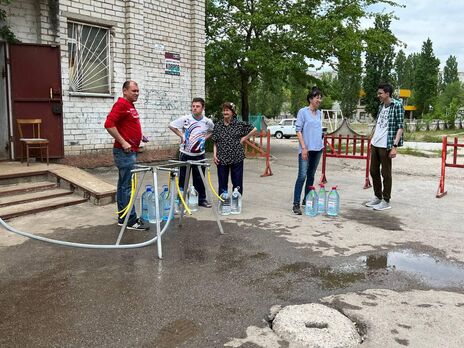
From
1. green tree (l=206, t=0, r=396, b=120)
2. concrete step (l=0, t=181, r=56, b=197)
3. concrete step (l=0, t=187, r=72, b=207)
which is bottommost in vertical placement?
concrete step (l=0, t=187, r=72, b=207)

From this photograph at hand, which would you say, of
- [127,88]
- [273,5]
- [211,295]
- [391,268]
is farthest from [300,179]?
[273,5]

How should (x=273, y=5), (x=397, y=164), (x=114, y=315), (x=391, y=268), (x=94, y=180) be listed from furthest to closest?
(x=273, y=5) → (x=397, y=164) → (x=94, y=180) → (x=391, y=268) → (x=114, y=315)

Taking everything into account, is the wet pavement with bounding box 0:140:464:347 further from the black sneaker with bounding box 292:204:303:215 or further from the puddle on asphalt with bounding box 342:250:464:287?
the black sneaker with bounding box 292:204:303:215

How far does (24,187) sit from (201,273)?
4.58 meters

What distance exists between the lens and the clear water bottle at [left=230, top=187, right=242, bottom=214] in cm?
682

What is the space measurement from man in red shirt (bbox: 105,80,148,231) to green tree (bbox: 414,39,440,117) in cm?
6761

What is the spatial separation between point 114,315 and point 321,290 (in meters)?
1.84

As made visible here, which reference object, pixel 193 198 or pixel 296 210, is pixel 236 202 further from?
pixel 296 210

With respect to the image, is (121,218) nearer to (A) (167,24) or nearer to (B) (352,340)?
(B) (352,340)

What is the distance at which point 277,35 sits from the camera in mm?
17109

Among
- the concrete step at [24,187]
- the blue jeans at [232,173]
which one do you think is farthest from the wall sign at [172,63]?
the blue jeans at [232,173]

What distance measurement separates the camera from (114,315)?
11.3 feet

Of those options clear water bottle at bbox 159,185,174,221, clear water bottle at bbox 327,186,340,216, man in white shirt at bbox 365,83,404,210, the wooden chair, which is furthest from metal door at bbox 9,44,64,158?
man in white shirt at bbox 365,83,404,210

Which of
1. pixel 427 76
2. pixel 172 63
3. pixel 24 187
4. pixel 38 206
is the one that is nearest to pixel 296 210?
pixel 38 206
